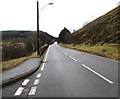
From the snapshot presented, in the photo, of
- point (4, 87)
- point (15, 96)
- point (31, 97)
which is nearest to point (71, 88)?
point (31, 97)

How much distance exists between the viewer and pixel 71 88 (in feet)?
19.0

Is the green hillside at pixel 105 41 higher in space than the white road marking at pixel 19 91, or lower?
higher

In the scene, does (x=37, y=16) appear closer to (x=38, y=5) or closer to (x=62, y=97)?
(x=38, y=5)

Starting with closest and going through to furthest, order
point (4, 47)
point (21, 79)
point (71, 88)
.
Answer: point (71, 88) < point (21, 79) < point (4, 47)

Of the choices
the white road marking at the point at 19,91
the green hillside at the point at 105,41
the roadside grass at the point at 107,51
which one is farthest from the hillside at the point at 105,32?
the white road marking at the point at 19,91

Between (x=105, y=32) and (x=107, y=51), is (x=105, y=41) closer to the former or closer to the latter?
(x=105, y=32)

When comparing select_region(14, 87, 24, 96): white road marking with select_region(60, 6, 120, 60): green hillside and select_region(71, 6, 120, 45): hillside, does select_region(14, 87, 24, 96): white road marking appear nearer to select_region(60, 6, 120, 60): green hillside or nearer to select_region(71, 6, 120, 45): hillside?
select_region(60, 6, 120, 60): green hillside

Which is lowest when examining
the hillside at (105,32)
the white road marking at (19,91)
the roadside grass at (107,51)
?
the white road marking at (19,91)

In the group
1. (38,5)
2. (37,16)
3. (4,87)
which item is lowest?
(4,87)

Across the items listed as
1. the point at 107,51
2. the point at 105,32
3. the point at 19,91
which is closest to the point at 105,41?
the point at 105,32

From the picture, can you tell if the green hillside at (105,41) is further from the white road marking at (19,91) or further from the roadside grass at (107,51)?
the white road marking at (19,91)

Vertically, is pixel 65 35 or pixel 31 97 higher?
pixel 65 35

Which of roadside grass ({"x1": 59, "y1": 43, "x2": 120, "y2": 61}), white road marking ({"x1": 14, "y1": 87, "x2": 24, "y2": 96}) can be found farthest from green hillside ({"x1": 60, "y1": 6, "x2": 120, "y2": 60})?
white road marking ({"x1": 14, "y1": 87, "x2": 24, "y2": 96})

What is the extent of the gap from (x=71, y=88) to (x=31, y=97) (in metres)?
1.60
